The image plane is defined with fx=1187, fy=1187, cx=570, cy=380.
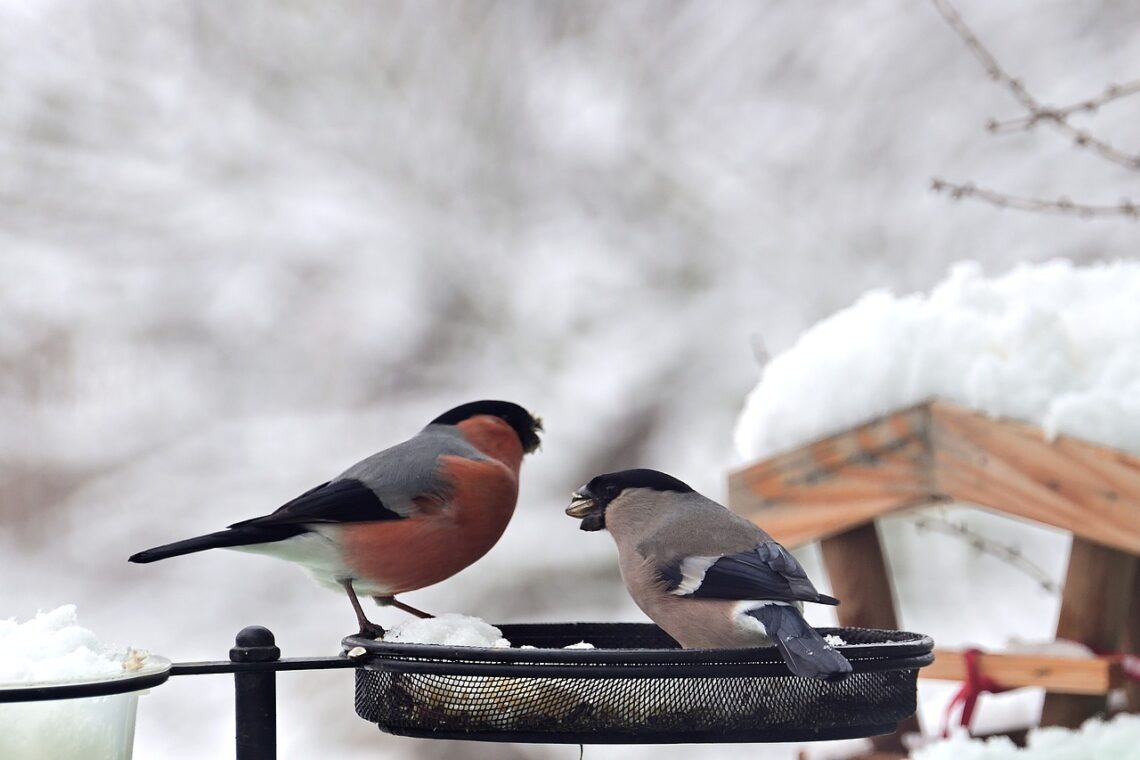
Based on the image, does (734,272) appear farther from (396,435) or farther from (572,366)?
(396,435)

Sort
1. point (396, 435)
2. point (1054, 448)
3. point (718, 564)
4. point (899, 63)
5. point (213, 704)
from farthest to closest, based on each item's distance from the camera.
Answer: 1. point (899, 63)
2. point (396, 435)
3. point (213, 704)
4. point (1054, 448)
5. point (718, 564)

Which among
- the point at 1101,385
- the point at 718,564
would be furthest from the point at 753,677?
the point at 1101,385

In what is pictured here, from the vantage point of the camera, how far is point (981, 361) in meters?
1.77

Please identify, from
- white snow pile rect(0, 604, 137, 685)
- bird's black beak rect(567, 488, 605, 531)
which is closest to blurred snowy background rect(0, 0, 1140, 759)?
bird's black beak rect(567, 488, 605, 531)

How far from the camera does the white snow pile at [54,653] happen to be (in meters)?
0.94

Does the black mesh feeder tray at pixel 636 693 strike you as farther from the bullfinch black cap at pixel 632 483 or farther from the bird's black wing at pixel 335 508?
the bullfinch black cap at pixel 632 483

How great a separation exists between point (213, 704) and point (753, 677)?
263 centimetres

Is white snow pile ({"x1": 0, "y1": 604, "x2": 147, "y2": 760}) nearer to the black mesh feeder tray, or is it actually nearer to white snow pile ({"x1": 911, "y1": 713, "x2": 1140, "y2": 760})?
the black mesh feeder tray

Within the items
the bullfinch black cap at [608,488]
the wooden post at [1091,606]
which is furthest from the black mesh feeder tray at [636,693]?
the wooden post at [1091,606]

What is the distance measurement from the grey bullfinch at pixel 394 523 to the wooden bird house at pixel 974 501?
66cm

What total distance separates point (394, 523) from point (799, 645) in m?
0.53

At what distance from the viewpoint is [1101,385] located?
1755 mm

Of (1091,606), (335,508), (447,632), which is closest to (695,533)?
(447,632)

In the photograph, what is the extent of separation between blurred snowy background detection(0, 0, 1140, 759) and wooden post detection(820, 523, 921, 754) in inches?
52.7
